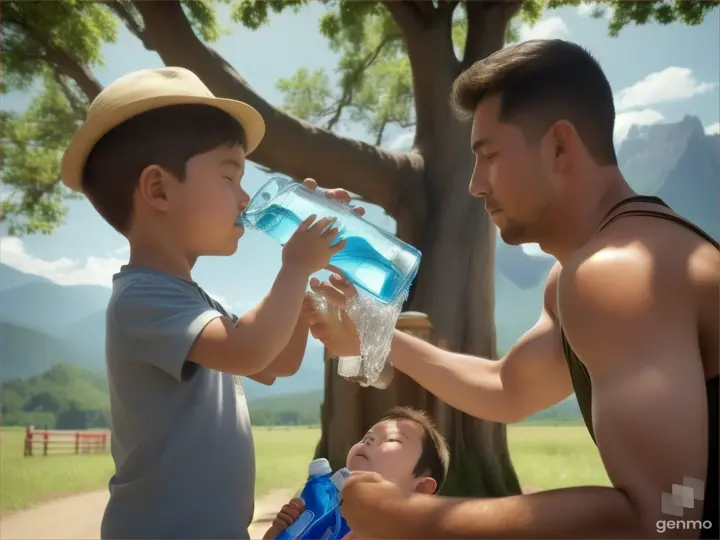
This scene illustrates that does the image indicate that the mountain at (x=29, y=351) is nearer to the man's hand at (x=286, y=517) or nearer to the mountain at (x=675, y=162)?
the man's hand at (x=286, y=517)

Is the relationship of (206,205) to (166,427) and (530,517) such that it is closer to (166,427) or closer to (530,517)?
(166,427)

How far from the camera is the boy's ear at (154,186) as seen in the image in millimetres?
1338

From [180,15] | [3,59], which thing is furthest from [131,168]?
[3,59]

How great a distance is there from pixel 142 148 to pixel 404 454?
3.08ft

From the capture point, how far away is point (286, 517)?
61.7 inches

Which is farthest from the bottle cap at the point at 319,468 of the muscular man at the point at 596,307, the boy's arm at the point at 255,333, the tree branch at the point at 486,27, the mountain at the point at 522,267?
the mountain at the point at 522,267

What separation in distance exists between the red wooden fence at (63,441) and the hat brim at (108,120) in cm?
792

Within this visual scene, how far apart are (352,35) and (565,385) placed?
18.8 feet

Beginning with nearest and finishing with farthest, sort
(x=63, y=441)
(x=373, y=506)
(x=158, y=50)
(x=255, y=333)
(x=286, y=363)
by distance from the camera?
(x=373, y=506) → (x=255, y=333) → (x=286, y=363) → (x=158, y=50) → (x=63, y=441)

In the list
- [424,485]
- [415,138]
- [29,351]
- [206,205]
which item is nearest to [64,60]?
[415,138]

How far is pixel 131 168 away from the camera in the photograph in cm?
136

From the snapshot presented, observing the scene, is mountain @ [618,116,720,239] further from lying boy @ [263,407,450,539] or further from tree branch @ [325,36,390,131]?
lying boy @ [263,407,450,539]

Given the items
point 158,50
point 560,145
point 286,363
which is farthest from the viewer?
point 158,50

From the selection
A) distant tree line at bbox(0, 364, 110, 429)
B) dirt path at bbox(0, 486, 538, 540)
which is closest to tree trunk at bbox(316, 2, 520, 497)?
dirt path at bbox(0, 486, 538, 540)
